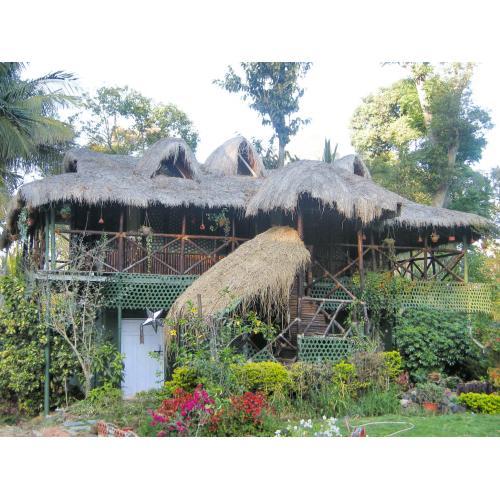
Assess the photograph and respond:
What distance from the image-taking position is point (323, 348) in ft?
33.0

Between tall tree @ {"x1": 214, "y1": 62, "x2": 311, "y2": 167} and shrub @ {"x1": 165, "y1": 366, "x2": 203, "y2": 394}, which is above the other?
tall tree @ {"x1": 214, "y1": 62, "x2": 311, "y2": 167}

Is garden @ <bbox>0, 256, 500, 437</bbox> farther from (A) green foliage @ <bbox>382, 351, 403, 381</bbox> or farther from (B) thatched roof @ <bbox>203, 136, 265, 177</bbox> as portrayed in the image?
(B) thatched roof @ <bbox>203, 136, 265, 177</bbox>

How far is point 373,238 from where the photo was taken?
12.7 metres

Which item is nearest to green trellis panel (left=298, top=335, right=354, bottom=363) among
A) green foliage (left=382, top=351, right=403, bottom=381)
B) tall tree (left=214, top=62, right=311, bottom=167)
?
green foliage (left=382, top=351, right=403, bottom=381)

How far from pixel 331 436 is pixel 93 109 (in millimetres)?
9593

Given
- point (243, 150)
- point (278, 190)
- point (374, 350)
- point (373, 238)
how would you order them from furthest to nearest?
point (243, 150) → point (373, 238) → point (278, 190) → point (374, 350)

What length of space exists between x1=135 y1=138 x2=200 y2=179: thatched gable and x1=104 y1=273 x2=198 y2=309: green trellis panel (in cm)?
224

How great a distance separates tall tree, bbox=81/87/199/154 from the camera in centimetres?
1364

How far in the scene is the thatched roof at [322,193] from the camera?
1056 cm

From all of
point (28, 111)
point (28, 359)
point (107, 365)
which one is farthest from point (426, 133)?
point (28, 359)

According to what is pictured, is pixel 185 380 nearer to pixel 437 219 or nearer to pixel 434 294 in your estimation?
pixel 434 294

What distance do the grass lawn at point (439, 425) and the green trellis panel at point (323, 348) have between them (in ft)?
4.95
